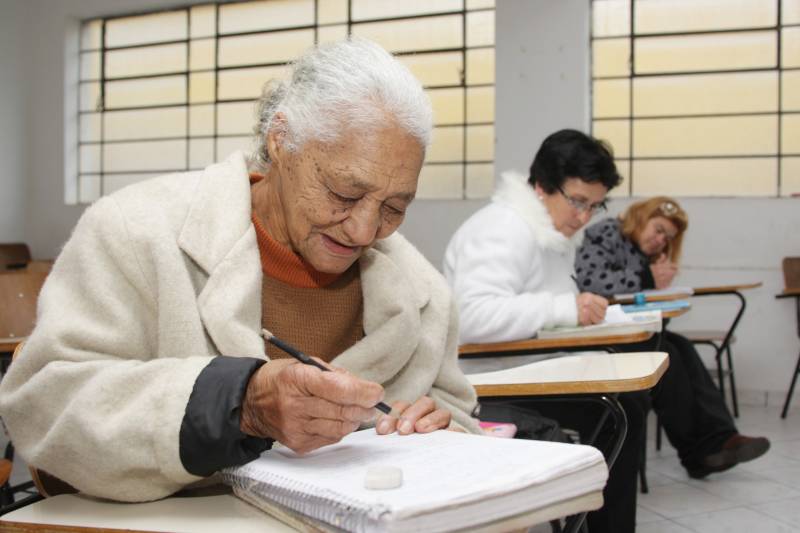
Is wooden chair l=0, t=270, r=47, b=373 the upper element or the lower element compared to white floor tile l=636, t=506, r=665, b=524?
upper

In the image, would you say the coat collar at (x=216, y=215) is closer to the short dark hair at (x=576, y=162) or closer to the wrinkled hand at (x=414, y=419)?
the wrinkled hand at (x=414, y=419)

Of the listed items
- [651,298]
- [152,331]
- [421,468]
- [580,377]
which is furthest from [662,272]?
[421,468]

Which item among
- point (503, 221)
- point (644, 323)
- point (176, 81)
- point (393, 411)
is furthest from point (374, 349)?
point (176, 81)

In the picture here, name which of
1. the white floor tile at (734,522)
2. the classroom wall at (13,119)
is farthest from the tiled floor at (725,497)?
the classroom wall at (13,119)

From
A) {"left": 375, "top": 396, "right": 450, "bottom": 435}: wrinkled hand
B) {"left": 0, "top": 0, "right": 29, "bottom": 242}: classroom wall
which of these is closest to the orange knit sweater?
{"left": 375, "top": 396, "right": 450, "bottom": 435}: wrinkled hand

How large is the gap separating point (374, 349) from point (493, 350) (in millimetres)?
1326

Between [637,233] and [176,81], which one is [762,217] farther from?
[176,81]

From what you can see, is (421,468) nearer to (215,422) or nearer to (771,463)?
(215,422)

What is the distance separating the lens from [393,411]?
115cm

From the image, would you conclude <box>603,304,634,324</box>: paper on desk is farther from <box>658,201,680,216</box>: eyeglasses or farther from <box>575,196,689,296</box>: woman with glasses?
<box>658,201,680,216</box>: eyeglasses

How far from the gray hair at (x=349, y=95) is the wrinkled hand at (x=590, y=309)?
1665 millimetres

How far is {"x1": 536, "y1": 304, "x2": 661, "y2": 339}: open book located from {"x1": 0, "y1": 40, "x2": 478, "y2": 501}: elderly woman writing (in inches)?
44.3

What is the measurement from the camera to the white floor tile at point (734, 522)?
2.98 metres

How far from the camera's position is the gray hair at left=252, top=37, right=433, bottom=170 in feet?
3.68
